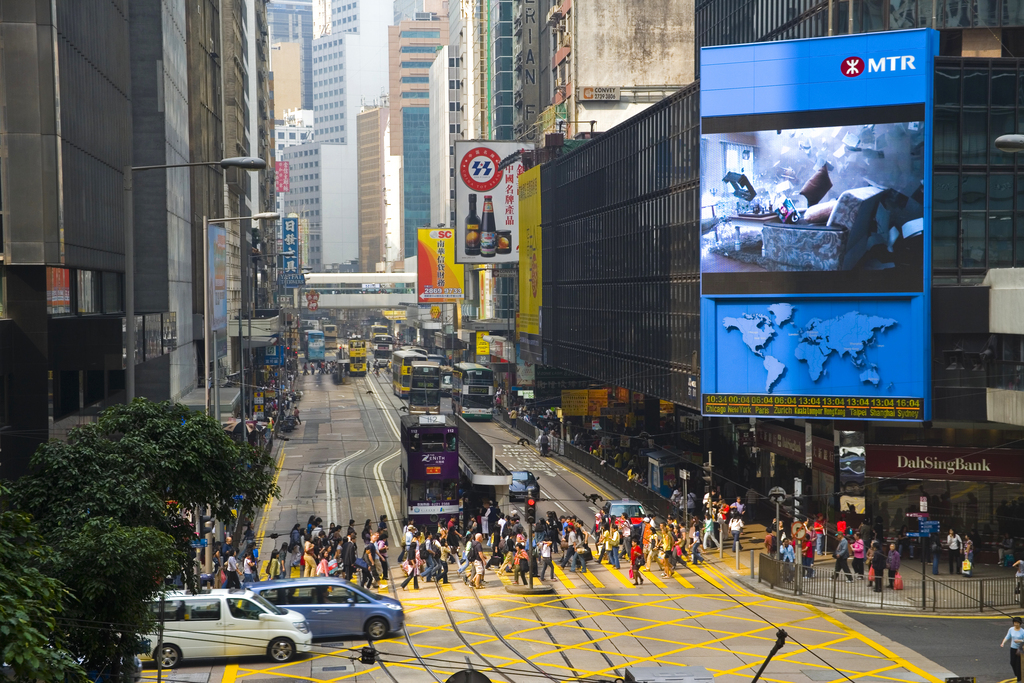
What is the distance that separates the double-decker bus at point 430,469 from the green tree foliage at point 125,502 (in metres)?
19.6

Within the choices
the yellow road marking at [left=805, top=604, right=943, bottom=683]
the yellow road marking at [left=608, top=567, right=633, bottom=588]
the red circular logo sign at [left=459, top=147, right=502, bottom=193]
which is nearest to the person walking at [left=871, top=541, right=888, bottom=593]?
the yellow road marking at [left=805, top=604, right=943, bottom=683]

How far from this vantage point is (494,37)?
341ft

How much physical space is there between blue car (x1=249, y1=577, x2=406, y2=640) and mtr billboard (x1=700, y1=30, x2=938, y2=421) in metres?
17.8

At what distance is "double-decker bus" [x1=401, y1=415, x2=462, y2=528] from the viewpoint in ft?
115

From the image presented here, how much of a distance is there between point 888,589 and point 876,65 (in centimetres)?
1661

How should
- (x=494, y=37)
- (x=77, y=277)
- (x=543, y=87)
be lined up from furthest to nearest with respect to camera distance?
(x=494, y=37), (x=543, y=87), (x=77, y=277)

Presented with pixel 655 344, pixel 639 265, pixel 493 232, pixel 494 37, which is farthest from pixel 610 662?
pixel 494 37

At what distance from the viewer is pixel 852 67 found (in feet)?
114

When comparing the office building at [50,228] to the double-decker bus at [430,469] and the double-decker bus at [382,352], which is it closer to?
the double-decker bus at [430,469]

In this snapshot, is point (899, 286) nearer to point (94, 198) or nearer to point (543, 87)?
point (94, 198)

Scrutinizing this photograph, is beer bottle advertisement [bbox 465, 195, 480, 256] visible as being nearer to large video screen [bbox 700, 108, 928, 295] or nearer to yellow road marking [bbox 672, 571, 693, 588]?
large video screen [bbox 700, 108, 928, 295]

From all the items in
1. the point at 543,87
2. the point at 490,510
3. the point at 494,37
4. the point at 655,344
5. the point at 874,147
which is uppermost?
the point at 494,37

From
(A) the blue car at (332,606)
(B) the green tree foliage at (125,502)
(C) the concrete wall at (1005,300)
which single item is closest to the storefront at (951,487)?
(C) the concrete wall at (1005,300)

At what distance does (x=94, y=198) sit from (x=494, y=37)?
268ft
